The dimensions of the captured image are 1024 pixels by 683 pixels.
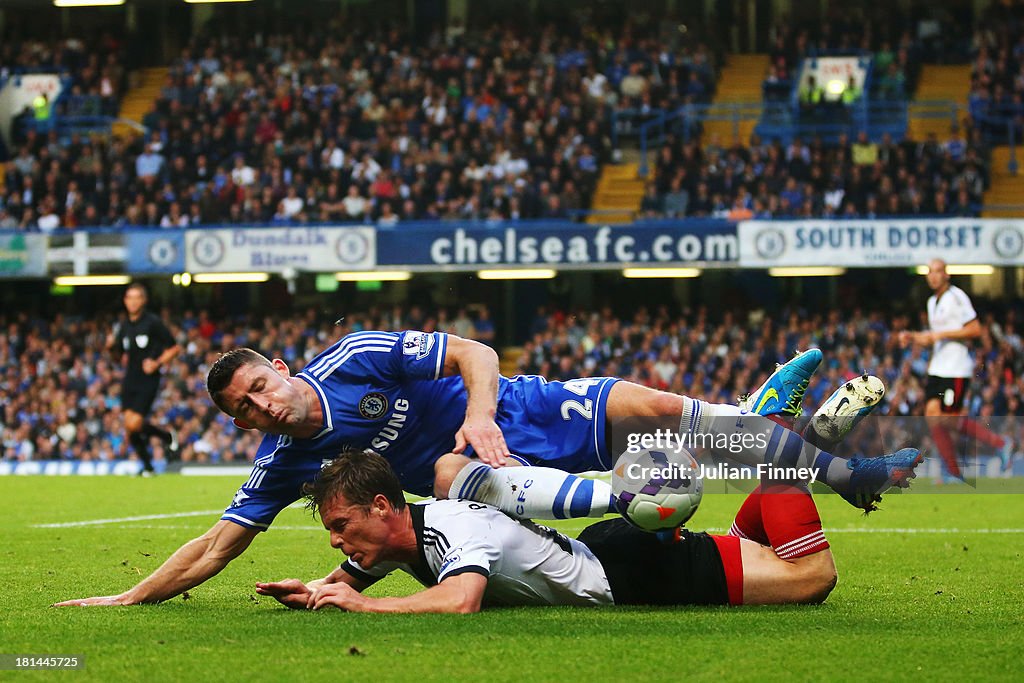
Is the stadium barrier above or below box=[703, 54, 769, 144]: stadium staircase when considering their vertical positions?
below

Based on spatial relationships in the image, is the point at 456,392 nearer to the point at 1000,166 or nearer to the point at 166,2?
the point at 1000,166

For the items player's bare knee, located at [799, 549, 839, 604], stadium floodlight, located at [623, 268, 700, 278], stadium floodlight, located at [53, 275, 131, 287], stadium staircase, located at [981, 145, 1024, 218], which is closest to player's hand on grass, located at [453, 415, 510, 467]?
player's bare knee, located at [799, 549, 839, 604]

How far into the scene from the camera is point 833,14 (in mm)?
29562

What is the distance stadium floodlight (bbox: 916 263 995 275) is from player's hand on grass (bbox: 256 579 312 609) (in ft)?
64.1

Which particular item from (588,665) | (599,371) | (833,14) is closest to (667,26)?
(833,14)

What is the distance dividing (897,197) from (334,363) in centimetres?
1936

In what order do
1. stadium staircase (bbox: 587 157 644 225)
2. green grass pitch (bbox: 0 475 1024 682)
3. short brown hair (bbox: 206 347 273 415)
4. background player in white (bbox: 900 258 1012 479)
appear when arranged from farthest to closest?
stadium staircase (bbox: 587 157 644 225)
background player in white (bbox: 900 258 1012 479)
short brown hair (bbox: 206 347 273 415)
green grass pitch (bbox: 0 475 1024 682)

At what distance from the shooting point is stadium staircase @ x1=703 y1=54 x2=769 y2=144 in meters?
26.9

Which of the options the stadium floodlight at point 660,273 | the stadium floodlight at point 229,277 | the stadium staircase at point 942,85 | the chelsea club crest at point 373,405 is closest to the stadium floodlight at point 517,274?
the stadium floodlight at point 660,273

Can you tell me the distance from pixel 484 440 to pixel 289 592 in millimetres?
894

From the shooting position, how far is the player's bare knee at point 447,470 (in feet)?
16.9

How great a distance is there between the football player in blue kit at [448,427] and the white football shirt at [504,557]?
126 mm

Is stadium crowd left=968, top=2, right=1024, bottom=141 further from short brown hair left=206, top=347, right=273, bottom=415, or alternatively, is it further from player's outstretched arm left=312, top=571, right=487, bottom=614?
player's outstretched arm left=312, top=571, right=487, bottom=614

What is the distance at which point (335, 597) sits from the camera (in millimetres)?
4910
